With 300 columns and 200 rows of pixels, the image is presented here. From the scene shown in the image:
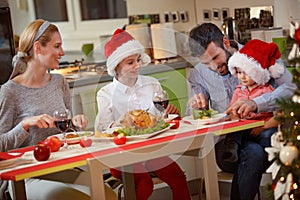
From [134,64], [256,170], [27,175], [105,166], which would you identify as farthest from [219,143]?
[27,175]

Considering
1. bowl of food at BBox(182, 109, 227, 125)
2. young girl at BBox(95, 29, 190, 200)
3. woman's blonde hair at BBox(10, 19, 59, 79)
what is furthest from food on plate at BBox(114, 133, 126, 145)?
woman's blonde hair at BBox(10, 19, 59, 79)

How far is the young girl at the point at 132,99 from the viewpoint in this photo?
3986mm

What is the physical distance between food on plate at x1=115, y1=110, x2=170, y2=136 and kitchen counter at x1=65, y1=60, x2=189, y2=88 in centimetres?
168

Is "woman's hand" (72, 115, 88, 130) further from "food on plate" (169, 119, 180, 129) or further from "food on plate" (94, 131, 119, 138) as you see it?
"food on plate" (169, 119, 180, 129)

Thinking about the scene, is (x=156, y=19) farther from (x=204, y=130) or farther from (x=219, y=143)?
(x=204, y=130)

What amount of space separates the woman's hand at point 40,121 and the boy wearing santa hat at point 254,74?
38.5 inches

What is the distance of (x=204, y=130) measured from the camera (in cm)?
351

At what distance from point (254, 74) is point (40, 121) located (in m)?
1.15

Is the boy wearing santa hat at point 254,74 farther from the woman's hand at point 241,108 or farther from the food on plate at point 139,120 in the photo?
→ the food on plate at point 139,120

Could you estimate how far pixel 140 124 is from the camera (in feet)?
11.5

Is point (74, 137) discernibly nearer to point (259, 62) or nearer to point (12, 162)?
point (12, 162)

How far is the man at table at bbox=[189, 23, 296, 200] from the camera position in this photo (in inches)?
150

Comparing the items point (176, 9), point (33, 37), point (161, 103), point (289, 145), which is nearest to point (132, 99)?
point (161, 103)

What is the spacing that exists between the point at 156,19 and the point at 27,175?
3.39 metres
